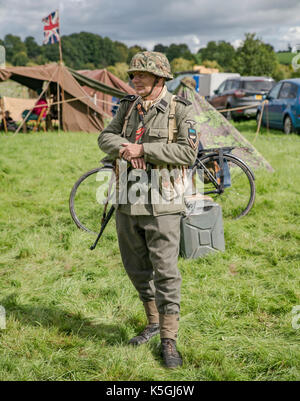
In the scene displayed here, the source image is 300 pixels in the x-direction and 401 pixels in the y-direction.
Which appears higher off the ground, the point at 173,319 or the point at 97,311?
the point at 173,319

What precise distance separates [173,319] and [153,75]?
1.59m

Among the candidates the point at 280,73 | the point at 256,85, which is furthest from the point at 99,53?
the point at 256,85

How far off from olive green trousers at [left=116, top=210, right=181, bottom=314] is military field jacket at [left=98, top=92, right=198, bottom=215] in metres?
0.07

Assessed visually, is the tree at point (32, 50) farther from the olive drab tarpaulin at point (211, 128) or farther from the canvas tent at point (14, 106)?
the olive drab tarpaulin at point (211, 128)

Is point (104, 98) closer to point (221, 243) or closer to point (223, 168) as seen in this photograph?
point (223, 168)

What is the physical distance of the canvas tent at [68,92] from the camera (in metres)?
14.3

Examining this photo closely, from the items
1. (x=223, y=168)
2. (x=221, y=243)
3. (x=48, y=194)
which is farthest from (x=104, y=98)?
(x=221, y=243)

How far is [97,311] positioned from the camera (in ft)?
12.1

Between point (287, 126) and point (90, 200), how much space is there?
8.50 m

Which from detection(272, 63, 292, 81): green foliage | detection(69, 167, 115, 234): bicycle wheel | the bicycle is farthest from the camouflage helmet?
detection(272, 63, 292, 81): green foliage

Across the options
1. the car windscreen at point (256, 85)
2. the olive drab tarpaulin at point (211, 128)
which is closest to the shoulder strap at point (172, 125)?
the olive drab tarpaulin at point (211, 128)

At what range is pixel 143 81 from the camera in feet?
9.26

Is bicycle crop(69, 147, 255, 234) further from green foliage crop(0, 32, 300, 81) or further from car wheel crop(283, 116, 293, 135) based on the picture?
green foliage crop(0, 32, 300, 81)

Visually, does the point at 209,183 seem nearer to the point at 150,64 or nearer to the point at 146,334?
the point at 146,334
